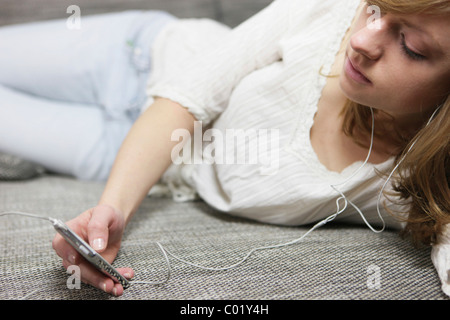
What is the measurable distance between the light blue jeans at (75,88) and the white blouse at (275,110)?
0.89 ft

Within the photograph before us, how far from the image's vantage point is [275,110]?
29.4 inches

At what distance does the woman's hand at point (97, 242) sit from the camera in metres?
0.51

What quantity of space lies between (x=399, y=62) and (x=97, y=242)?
43 cm

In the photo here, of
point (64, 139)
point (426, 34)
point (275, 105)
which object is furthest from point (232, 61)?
point (64, 139)

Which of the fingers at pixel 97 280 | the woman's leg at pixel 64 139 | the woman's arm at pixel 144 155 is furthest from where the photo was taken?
the woman's leg at pixel 64 139

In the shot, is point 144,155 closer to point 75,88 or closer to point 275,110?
point 275,110

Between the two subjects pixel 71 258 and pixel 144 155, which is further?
pixel 144 155

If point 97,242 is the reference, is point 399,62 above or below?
above

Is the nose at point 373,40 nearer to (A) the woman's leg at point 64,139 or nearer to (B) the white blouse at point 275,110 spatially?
(B) the white blouse at point 275,110

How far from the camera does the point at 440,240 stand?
0.60 meters

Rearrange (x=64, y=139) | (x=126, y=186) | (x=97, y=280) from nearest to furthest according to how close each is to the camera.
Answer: (x=97, y=280)
(x=126, y=186)
(x=64, y=139)

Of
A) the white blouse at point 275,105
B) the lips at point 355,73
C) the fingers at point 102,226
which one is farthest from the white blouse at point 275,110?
the fingers at point 102,226

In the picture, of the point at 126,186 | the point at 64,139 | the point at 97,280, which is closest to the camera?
the point at 97,280

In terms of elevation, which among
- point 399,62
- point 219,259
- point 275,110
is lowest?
point 219,259
